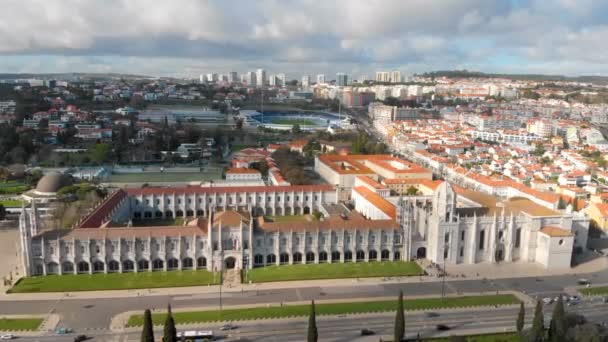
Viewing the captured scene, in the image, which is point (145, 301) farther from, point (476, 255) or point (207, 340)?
point (476, 255)

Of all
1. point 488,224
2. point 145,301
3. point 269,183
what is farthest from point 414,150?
point 145,301

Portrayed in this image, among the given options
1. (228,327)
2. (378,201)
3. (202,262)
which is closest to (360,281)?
(228,327)

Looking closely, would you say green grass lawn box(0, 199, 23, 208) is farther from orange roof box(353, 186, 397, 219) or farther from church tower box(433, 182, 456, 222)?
church tower box(433, 182, 456, 222)

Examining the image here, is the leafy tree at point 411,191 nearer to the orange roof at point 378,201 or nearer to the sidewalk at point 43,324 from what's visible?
the orange roof at point 378,201

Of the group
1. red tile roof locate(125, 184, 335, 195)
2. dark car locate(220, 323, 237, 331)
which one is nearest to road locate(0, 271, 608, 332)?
dark car locate(220, 323, 237, 331)

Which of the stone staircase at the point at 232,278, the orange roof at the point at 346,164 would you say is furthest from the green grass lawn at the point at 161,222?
the orange roof at the point at 346,164
